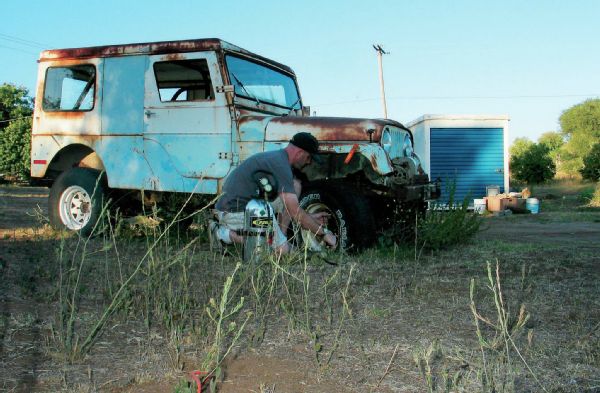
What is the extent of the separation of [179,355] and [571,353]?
183 cm

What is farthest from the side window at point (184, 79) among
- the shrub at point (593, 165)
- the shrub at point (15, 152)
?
the shrub at point (15, 152)

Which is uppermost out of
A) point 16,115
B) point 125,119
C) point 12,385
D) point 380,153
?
point 16,115

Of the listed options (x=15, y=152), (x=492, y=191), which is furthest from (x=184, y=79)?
(x=15, y=152)

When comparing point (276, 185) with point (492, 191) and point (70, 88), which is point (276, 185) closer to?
point (70, 88)

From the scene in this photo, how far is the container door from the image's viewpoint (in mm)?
17438

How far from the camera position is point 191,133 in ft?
21.3

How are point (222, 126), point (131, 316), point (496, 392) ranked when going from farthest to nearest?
point (222, 126), point (131, 316), point (496, 392)

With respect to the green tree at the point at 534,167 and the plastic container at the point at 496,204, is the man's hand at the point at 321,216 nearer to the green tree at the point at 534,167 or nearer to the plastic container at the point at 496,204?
the plastic container at the point at 496,204

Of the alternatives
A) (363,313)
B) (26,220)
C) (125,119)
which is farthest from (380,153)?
(26,220)

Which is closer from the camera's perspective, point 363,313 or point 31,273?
point 363,313

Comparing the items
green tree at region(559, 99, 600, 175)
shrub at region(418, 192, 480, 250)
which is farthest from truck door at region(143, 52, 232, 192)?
green tree at region(559, 99, 600, 175)

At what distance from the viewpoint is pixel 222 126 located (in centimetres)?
634

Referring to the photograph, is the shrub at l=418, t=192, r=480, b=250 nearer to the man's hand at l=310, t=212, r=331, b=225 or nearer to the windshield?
the man's hand at l=310, t=212, r=331, b=225

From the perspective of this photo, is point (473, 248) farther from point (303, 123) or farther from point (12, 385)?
point (12, 385)
